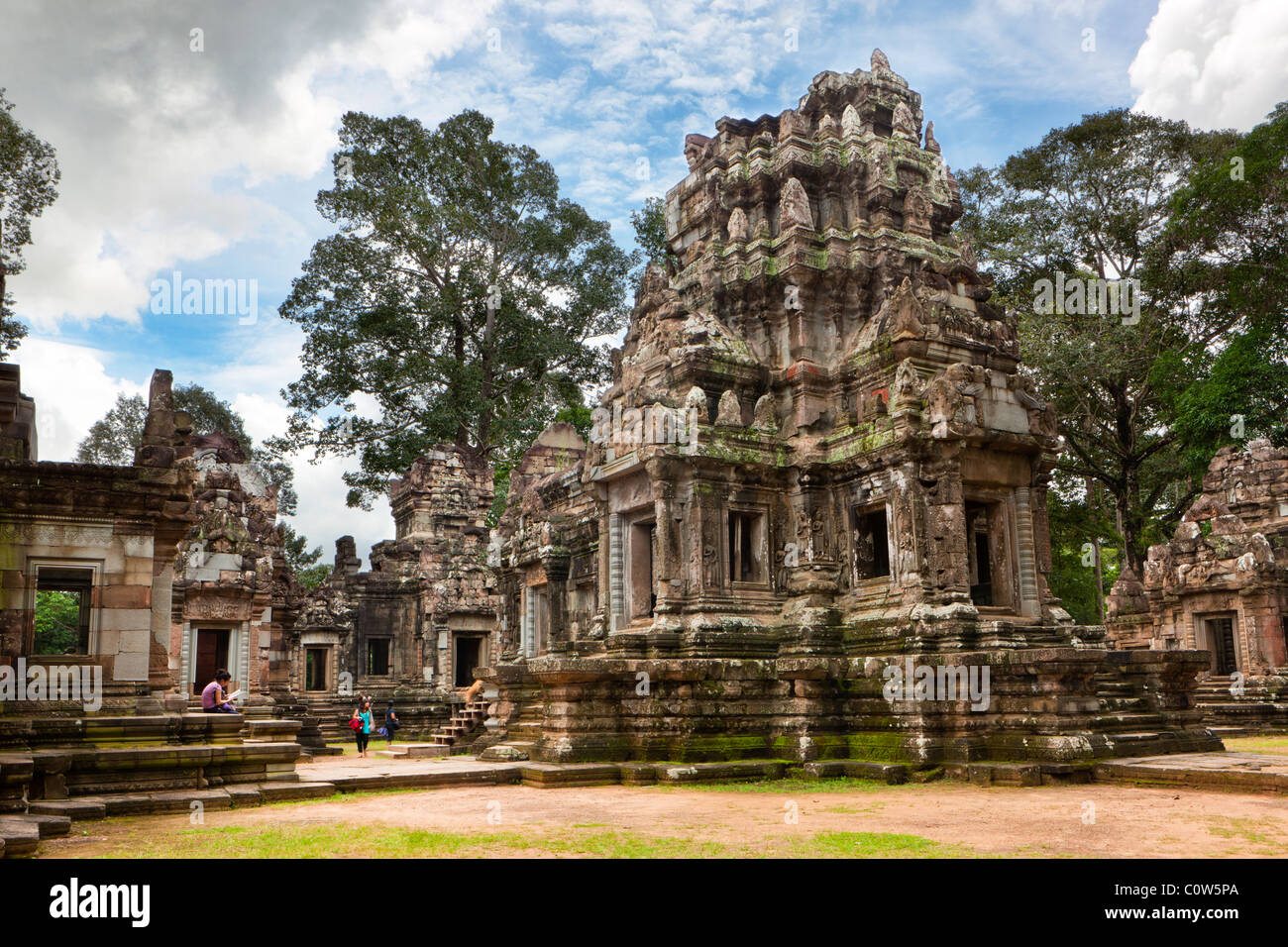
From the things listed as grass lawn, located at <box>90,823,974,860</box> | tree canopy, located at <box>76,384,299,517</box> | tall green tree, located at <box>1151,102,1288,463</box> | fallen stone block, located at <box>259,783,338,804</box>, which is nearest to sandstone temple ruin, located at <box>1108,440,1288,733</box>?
tall green tree, located at <box>1151,102,1288,463</box>

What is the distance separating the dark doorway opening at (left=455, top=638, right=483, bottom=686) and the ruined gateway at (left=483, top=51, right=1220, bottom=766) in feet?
41.9

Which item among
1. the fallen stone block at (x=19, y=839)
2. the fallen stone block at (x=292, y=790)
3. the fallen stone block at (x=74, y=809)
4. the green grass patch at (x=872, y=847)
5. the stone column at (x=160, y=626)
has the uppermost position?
the stone column at (x=160, y=626)

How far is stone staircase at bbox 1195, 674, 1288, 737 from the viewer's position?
21.3 metres

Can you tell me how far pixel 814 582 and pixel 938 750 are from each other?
3434 mm

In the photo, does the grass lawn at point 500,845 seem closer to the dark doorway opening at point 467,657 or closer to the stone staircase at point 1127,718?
the stone staircase at point 1127,718

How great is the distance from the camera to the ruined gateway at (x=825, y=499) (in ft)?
42.5

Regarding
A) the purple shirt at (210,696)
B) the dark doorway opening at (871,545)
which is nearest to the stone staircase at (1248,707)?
the dark doorway opening at (871,545)

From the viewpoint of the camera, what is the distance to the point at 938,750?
1211cm

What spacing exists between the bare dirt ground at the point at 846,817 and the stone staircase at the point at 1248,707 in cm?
1296

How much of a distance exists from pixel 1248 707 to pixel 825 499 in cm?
1233

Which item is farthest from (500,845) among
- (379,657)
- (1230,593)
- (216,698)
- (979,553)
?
(379,657)

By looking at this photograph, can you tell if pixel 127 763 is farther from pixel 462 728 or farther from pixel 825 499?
pixel 462 728

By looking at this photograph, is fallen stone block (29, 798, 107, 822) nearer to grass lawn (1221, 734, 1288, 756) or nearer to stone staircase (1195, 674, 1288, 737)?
grass lawn (1221, 734, 1288, 756)
